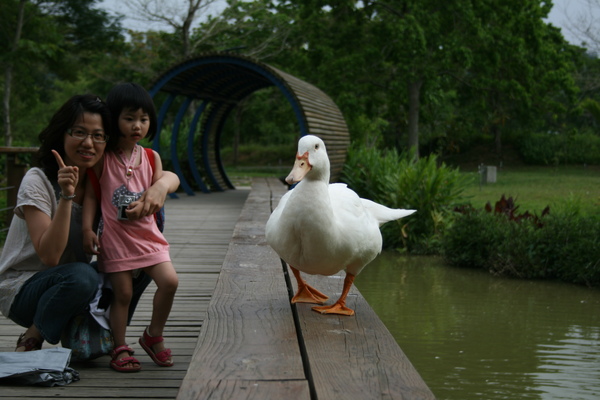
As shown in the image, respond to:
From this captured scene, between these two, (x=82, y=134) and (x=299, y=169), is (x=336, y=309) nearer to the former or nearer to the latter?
(x=299, y=169)

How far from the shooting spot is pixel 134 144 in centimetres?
318

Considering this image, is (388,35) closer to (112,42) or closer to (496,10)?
(496,10)

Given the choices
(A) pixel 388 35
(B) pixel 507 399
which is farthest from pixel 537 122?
(B) pixel 507 399

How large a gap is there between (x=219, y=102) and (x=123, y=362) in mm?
12300

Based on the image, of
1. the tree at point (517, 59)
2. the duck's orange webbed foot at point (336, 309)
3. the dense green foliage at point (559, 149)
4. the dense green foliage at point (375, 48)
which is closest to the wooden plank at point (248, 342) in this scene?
the duck's orange webbed foot at point (336, 309)

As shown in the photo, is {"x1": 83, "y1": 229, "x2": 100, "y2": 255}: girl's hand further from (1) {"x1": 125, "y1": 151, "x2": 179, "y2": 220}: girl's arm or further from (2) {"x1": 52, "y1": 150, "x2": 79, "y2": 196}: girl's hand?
(2) {"x1": 52, "y1": 150, "x2": 79, "y2": 196}: girl's hand

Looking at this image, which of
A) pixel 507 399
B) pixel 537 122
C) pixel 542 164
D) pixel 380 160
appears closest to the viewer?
pixel 507 399

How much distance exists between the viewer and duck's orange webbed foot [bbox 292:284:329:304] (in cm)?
330

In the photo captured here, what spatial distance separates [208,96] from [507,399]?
1098 cm

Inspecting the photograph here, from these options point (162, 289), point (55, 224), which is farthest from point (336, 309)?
point (55, 224)

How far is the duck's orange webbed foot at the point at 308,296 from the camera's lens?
330cm

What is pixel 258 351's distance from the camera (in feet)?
8.10

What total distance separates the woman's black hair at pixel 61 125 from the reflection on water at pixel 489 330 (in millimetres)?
2868

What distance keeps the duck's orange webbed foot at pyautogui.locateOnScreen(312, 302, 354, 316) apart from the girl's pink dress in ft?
2.48
